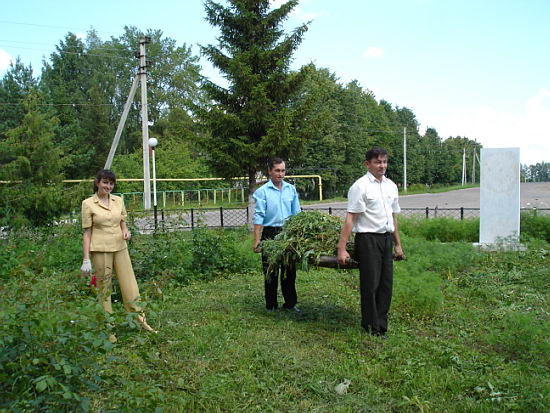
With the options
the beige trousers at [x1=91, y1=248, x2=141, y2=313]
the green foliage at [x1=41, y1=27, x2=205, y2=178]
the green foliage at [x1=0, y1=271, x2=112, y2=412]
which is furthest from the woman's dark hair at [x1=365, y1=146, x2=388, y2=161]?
the green foliage at [x1=41, y1=27, x2=205, y2=178]

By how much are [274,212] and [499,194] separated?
6.38m

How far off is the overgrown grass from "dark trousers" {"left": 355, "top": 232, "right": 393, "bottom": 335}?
7.3 inches

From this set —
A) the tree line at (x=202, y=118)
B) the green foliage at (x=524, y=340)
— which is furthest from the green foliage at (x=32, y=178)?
the green foliage at (x=524, y=340)

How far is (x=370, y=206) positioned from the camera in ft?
15.7

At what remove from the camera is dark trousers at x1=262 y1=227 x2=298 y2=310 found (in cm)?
565

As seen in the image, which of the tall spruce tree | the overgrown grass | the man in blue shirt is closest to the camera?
the overgrown grass

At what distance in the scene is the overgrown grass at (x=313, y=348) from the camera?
3.11 m

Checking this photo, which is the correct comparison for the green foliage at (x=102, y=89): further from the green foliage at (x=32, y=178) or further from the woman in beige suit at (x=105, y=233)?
the woman in beige suit at (x=105, y=233)

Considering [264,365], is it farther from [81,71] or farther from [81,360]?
[81,71]

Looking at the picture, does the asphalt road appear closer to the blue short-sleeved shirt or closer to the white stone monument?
the white stone monument

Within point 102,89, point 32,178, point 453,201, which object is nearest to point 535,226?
point 32,178

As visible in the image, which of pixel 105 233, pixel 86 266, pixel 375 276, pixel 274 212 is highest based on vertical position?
pixel 274 212

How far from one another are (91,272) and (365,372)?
259cm

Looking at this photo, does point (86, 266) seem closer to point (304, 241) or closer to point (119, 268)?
point (119, 268)
